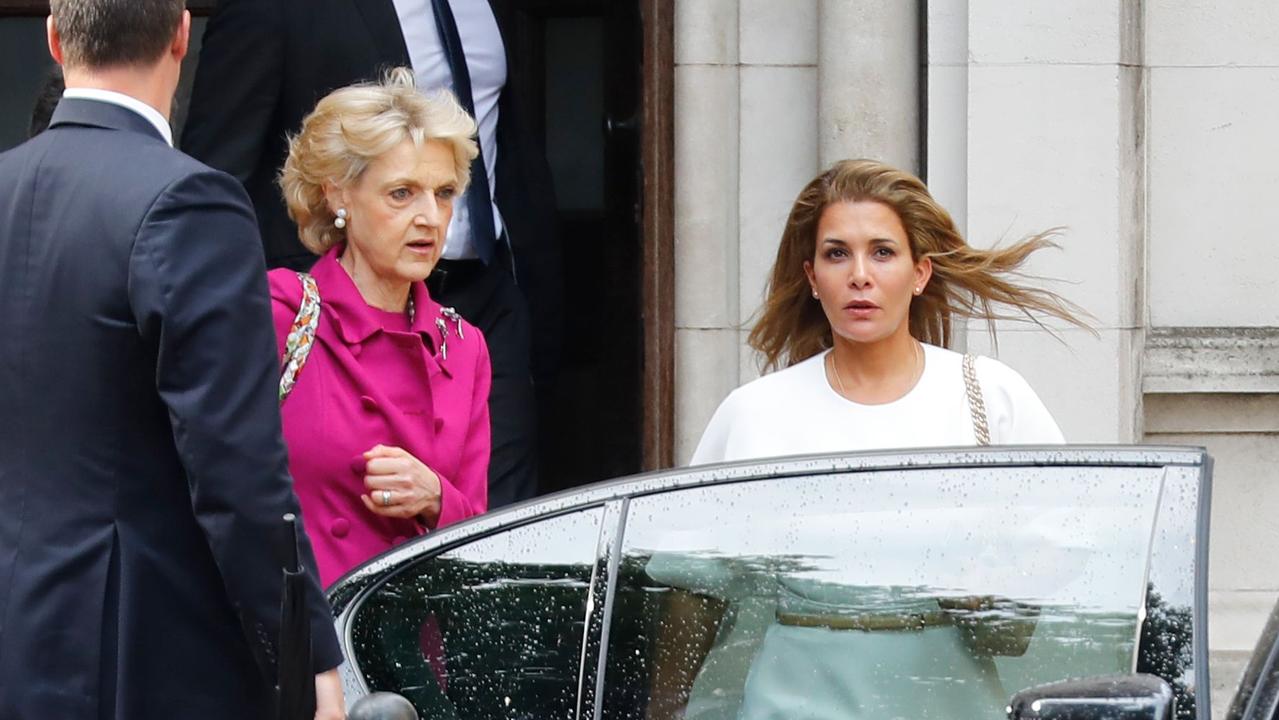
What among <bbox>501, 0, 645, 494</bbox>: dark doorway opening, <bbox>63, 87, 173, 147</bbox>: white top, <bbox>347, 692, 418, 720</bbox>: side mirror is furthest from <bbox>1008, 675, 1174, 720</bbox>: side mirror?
<bbox>501, 0, 645, 494</bbox>: dark doorway opening

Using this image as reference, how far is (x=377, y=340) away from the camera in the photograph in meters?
4.15

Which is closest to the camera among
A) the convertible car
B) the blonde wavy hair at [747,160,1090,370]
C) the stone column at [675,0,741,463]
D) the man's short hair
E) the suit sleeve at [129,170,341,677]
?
the convertible car

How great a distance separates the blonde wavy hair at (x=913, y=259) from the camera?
4352mm

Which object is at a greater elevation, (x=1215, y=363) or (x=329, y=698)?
(x=1215, y=363)

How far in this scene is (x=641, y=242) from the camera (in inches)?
260

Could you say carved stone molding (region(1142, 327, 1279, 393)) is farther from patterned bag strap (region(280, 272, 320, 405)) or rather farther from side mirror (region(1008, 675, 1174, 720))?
side mirror (region(1008, 675, 1174, 720))

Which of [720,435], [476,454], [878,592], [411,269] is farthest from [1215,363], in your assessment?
[878,592]

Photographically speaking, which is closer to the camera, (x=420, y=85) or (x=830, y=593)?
(x=830, y=593)

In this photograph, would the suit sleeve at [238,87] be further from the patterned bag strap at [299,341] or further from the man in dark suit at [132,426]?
the man in dark suit at [132,426]

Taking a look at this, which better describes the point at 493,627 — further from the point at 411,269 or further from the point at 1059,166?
the point at 1059,166

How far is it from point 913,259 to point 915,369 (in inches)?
11.4

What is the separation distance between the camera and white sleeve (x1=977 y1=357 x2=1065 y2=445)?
403 centimetres

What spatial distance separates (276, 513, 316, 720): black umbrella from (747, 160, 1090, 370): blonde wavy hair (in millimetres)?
1905

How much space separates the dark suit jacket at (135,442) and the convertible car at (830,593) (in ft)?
0.85
